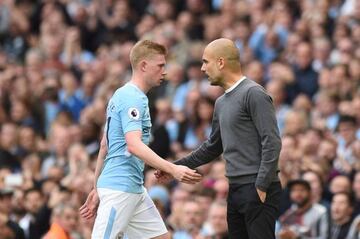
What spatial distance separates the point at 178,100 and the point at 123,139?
830 cm

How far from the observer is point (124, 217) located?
9117 mm

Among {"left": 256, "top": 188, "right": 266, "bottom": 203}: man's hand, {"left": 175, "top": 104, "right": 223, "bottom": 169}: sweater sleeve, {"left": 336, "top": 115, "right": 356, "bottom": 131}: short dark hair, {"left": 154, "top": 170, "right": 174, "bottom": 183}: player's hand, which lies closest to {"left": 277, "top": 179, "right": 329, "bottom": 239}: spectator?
{"left": 336, "top": 115, "right": 356, "bottom": 131}: short dark hair

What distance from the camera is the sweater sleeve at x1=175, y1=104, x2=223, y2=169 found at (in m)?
9.47

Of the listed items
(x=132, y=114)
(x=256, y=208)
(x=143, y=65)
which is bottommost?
(x=256, y=208)

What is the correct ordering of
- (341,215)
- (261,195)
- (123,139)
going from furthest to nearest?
(341,215) < (123,139) < (261,195)

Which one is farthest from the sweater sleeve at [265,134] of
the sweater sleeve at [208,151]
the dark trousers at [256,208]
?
the sweater sleeve at [208,151]

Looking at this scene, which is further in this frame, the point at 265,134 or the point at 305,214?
the point at 305,214

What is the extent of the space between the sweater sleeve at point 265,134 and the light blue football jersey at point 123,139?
85cm

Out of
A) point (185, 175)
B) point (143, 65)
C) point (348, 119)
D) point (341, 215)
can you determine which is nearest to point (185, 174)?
point (185, 175)

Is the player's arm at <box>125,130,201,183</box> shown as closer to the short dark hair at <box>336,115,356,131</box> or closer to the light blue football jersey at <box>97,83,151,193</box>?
the light blue football jersey at <box>97,83,151,193</box>

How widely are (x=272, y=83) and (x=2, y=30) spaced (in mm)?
7259

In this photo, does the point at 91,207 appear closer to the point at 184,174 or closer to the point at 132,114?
the point at 132,114

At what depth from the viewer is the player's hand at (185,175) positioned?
8.67 meters

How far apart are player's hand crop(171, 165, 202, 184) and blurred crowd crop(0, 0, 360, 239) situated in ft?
12.1
